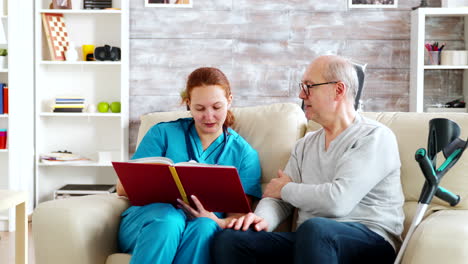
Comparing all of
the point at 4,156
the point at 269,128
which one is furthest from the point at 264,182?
the point at 4,156

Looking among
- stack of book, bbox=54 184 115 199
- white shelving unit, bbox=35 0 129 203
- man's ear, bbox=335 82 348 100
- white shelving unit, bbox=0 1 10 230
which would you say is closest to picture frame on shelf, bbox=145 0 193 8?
white shelving unit, bbox=35 0 129 203

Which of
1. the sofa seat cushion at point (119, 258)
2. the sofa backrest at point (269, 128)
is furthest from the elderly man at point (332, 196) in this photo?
the sofa seat cushion at point (119, 258)

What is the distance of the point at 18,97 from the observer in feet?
14.1

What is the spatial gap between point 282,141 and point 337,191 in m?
0.58

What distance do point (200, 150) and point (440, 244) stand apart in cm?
104

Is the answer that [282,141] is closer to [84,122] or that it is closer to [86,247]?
[86,247]

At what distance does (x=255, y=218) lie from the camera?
207cm

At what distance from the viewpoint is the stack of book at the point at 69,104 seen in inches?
177

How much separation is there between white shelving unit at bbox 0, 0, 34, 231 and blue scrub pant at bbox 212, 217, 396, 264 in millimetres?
2717

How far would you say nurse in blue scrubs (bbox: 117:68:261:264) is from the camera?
78.8 inches

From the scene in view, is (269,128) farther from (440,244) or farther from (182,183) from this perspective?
(440,244)

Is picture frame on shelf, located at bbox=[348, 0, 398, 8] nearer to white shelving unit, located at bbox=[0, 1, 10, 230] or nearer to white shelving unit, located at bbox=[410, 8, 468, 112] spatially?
white shelving unit, located at bbox=[410, 8, 468, 112]

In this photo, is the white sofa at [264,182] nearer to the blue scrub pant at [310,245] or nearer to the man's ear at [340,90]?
the blue scrub pant at [310,245]

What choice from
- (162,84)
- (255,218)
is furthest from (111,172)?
(255,218)
